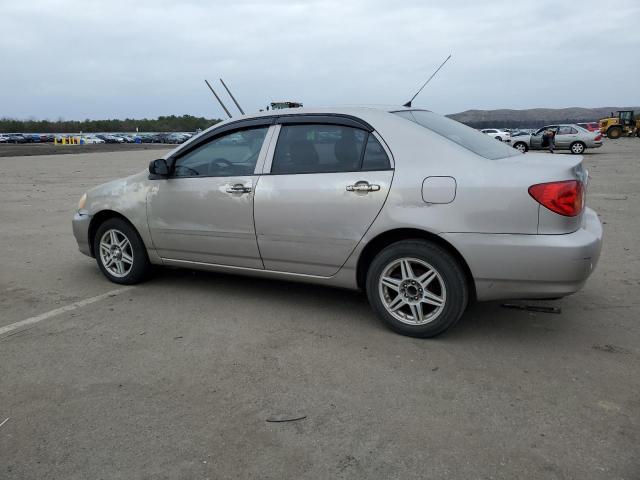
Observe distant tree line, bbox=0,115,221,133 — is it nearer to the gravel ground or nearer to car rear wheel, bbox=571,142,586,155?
the gravel ground

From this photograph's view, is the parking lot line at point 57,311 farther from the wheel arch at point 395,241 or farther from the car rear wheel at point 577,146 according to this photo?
the car rear wheel at point 577,146

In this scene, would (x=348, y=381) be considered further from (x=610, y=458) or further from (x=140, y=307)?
(x=140, y=307)

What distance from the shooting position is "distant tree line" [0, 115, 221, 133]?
387 ft

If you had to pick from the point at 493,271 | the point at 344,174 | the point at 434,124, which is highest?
the point at 434,124

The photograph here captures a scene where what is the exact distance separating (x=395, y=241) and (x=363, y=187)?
1.45 ft

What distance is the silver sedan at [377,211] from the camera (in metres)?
3.53

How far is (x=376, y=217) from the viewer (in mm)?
3900

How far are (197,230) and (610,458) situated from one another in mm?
3394

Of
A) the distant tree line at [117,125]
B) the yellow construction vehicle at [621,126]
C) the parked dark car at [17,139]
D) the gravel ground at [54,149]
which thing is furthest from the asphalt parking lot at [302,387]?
the distant tree line at [117,125]

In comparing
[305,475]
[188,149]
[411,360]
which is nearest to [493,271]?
[411,360]

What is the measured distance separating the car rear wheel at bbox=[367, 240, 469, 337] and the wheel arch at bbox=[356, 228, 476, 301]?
4 centimetres

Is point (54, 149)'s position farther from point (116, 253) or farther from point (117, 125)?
point (117, 125)

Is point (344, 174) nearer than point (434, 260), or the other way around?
point (434, 260)

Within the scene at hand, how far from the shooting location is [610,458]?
99.2 inches
